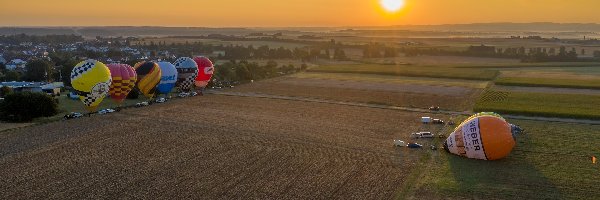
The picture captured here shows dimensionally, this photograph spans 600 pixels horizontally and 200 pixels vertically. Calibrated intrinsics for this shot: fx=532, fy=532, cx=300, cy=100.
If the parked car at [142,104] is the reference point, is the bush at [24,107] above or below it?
above

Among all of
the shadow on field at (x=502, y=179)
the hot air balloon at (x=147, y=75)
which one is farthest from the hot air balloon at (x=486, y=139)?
the hot air balloon at (x=147, y=75)

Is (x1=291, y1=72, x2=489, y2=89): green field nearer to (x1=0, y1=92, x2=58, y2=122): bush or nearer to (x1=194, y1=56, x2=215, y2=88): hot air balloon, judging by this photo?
(x1=194, y1=56, x2=215, y2=88): hot air balloon

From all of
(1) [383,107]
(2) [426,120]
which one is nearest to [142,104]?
(1) [383,107]

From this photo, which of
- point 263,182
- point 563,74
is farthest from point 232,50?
point 263,182

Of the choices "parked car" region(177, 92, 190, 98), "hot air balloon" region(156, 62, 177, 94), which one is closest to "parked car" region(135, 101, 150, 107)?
"hot air balloon" region(156, 62, 177, 94)

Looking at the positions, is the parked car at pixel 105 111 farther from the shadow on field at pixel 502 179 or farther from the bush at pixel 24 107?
the shadow on field at pixel 502 179

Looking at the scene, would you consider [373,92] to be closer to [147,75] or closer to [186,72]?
[186,72]
